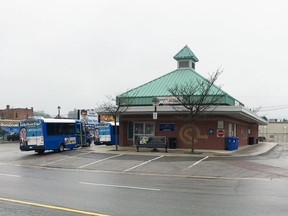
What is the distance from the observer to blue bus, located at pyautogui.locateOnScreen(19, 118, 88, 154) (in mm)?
26750

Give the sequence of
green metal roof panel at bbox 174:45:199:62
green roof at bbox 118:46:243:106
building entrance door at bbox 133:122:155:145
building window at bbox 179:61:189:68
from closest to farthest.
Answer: building entrance door at bbox 133:122:155:145, green roof at bbox 118:46:243:106, green metal roof panel at bbox 174:45:199:62, building window at bbox 179:61:189:68

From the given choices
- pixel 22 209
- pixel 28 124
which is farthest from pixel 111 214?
pixel 28 124

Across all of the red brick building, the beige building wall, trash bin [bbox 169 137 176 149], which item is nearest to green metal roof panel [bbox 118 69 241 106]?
trash bin [bbox 169 137 176 149]

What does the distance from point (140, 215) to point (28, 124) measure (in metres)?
21.0

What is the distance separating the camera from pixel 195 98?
2881cm

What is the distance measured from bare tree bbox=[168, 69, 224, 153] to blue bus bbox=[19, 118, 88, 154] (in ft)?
29.0

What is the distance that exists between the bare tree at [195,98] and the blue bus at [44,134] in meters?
8.85

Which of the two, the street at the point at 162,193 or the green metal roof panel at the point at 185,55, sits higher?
the green metal roof panel at the point at 185,55

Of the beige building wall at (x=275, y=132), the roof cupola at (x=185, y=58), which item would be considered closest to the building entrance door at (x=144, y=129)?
the roof cupola at (x=185, y=58)

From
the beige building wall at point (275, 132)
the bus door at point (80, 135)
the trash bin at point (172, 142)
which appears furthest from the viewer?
the beige building wall at point (275, 132)

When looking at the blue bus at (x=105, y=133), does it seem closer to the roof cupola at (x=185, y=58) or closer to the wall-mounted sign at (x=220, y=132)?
the roof cupola at (x=185, y=58)

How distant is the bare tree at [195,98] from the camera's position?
25511mm

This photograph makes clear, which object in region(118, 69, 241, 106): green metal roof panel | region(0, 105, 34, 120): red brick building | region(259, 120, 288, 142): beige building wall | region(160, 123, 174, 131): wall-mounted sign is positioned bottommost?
region(259, 120, 288, 142): beige building wall

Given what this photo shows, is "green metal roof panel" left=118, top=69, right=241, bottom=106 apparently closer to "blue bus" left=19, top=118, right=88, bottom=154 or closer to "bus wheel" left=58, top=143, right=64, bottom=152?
"blue bus" left=19, top=118, right=88, bottom=154
